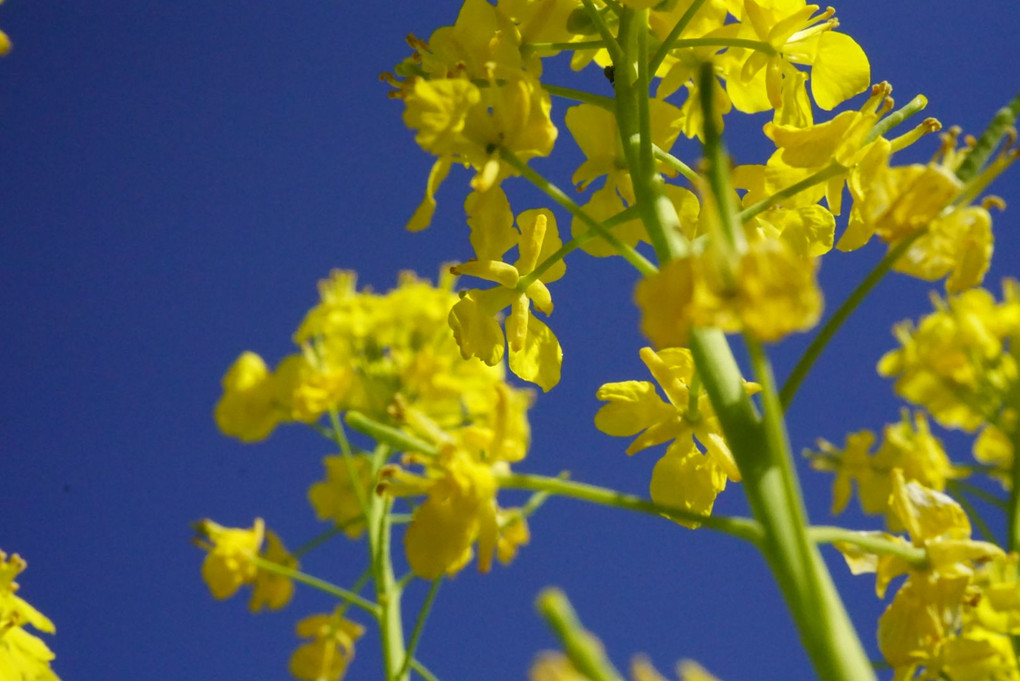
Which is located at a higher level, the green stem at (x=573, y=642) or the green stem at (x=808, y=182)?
the green stem at (x=808, y=182)

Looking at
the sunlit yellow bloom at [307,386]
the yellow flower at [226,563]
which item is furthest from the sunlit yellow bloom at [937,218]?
the yellow flower at [226,563]

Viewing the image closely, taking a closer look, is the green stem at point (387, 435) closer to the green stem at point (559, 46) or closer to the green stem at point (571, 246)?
the green stem at point (571, 246)

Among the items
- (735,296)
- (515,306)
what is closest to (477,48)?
(515,306)

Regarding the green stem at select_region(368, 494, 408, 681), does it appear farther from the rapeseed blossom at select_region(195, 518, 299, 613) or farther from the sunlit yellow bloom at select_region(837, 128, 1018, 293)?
the sunlit yellow bloom at select_region(837, 128, 1018, 293)

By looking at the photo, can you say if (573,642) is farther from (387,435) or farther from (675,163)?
(675,163)

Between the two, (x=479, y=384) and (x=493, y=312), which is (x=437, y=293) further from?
(x=493, y=312)

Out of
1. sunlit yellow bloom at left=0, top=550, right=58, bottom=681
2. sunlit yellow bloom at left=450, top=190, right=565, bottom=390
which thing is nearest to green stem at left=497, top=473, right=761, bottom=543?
sunlit yellow bloom at left=450, top=190, right=565, bottom=390
